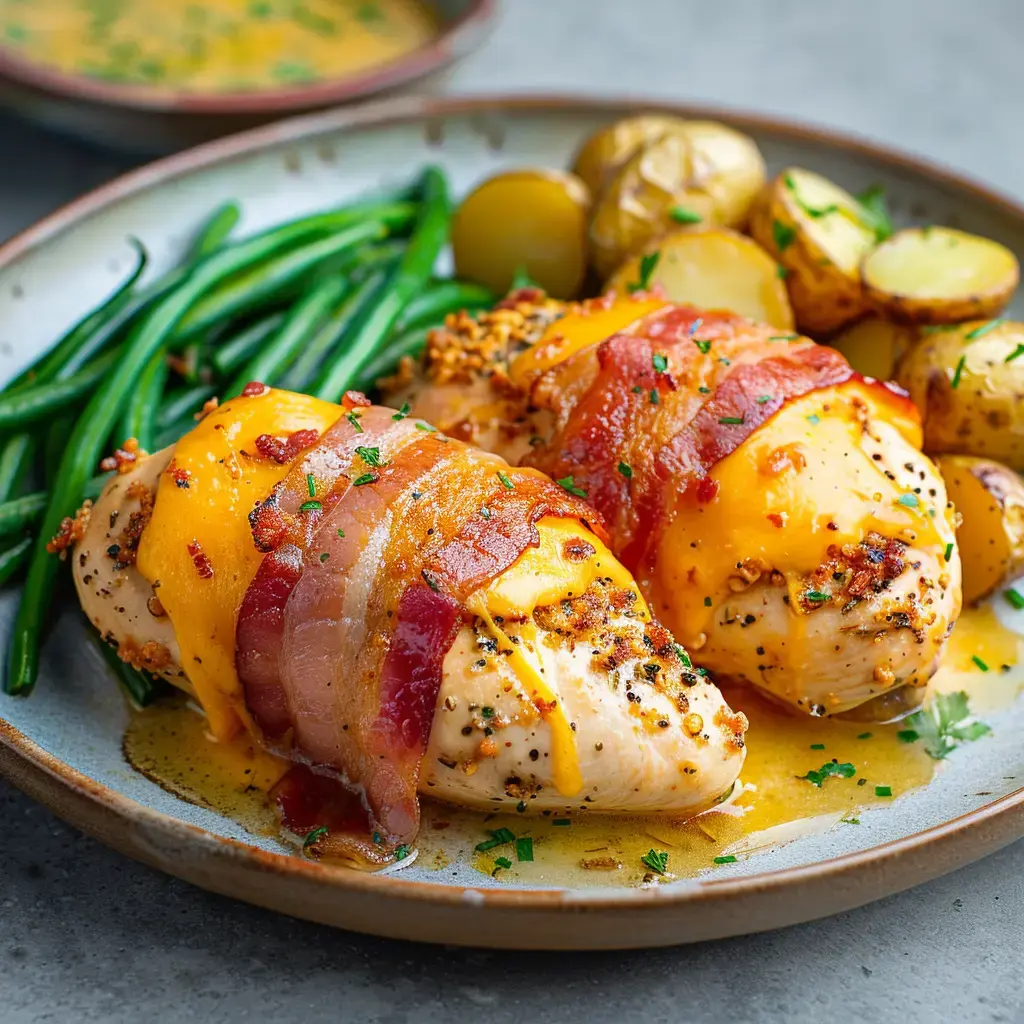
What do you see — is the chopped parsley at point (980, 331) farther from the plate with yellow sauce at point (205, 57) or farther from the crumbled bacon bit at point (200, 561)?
the plate with yellow sauce at point (205, 57)

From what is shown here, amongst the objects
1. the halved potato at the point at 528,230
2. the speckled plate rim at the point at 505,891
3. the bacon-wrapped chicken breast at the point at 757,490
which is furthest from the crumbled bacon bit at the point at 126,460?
the halved potato at the point at 528,230

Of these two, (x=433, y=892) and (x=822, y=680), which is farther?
(x=822, y=680)

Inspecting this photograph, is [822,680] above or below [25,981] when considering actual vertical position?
above

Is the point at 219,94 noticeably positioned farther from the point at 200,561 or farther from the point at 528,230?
the point at 200,561

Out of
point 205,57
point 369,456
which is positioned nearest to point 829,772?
point 369,456

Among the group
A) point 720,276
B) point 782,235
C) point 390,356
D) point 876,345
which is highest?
point 782,235

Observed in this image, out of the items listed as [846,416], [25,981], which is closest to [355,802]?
[25,981]

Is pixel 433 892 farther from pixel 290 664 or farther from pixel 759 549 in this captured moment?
pixel 759 549
